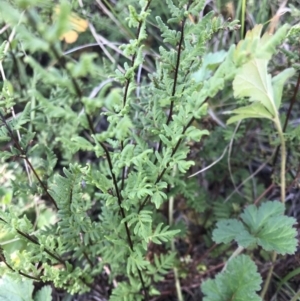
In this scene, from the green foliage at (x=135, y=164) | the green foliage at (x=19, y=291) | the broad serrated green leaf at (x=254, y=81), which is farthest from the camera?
the green foliage at (x=19, y=291)

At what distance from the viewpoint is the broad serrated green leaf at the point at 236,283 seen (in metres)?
1.08

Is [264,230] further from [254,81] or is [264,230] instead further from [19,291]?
[19,291]

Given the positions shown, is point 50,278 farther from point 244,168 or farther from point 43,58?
point 43,58

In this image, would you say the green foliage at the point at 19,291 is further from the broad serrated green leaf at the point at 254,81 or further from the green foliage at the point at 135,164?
the broad serrated green leaf at the point at 254,81

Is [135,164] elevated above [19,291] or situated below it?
above

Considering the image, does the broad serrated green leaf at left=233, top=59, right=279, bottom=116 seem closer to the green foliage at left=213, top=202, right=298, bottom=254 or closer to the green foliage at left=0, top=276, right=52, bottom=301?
the green foliage at left=213, top=202, right=298, bottom=254

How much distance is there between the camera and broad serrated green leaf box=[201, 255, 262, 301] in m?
1.08

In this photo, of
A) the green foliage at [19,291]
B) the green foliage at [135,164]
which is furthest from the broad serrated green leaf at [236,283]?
the green foliage at [19,291]

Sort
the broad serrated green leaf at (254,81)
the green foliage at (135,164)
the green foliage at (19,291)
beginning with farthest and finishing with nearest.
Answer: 1. the green foliage at (19,291)
2. the broad serrated green leaf at (254,81)
3. the green foliage at (135,164)

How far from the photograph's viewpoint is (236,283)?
1105mm

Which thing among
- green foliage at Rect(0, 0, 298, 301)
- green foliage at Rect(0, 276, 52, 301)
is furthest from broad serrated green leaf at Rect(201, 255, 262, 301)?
green foliage at Rect(0, 276, 52, 301)

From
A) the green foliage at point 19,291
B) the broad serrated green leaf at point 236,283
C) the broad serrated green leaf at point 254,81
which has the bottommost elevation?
the broad serrated green leaf at point 236,283

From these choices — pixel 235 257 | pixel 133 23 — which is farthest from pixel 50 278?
pixel 133 23

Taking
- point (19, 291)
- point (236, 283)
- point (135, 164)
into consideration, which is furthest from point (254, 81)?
point (19, 291)
